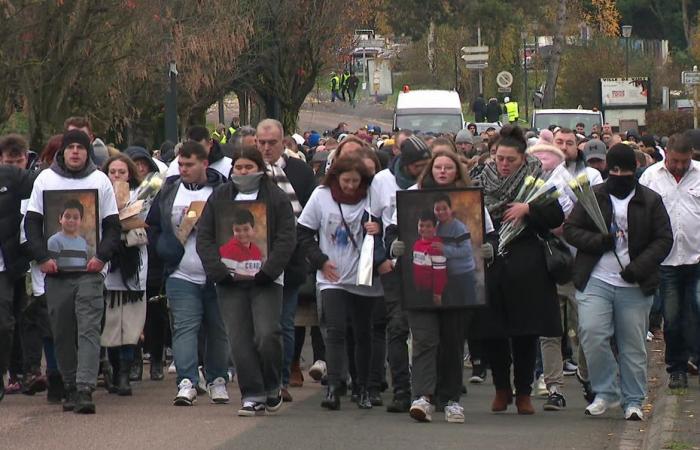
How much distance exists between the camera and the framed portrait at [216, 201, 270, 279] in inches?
452

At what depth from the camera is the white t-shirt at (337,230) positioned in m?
11.9

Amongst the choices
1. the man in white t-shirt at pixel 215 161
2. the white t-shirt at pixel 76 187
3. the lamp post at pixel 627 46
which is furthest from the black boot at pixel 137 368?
the lamp post at pixel 627 46

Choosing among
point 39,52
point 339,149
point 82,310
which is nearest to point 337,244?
point 339,149

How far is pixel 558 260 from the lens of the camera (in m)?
11.5

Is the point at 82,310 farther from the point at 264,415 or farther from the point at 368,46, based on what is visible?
the point at 368,46

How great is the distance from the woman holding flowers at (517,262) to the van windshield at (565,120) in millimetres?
29608

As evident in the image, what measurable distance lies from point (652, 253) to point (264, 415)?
274 cm

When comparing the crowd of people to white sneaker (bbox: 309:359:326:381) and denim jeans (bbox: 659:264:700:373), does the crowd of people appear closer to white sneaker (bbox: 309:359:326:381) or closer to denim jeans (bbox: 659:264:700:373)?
denim jeans (bbox: 659:264:700:373)

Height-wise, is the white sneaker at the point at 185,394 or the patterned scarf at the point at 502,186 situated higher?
the patterned scarf at the point at 502,186

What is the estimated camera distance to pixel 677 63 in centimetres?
8238

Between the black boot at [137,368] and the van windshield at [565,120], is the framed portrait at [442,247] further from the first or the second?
the van windshield at [565,120]

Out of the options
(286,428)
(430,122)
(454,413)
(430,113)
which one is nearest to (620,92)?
(430,113)

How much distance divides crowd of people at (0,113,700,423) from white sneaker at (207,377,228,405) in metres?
0.01

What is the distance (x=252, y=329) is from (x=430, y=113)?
29374 millimetres
